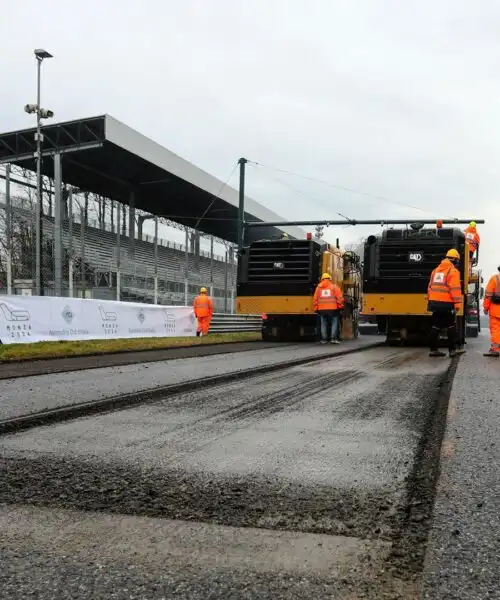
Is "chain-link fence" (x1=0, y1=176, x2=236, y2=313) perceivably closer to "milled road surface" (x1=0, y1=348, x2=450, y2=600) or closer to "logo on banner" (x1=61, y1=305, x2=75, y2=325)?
"logo on banner" (x1=61, y1=305, x2=75, y2=325)

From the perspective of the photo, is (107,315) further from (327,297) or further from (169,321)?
(327,297)

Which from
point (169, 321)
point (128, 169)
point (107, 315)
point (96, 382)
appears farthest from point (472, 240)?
point (128, 169)

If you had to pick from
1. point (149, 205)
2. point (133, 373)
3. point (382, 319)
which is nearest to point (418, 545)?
point (133, 373)

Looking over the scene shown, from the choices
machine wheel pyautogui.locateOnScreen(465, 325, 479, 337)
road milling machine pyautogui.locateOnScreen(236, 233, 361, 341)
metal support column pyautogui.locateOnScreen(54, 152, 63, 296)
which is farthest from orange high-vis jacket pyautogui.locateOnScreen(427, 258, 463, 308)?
metal support column pyautogui.locateOnScreen(54, 152, 63, 296)

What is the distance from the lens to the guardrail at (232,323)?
2162 centimetres

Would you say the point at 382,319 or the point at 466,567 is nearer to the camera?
the point at 466,567

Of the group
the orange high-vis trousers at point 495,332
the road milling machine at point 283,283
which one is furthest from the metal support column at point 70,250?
the orange high-vis trousers at point 495,332

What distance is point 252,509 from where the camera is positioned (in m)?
2.57

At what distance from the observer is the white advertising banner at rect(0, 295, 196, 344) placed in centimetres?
1384

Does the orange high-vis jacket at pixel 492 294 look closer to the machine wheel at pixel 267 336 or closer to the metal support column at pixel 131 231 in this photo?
the machine wheel at pixel 267 336

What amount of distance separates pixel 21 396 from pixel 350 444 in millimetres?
3429

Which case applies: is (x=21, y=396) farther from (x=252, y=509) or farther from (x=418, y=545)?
(x=418, y=545)

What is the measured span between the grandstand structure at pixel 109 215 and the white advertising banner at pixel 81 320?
15.2 feet

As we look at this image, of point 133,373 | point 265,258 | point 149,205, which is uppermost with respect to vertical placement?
point 149,205
